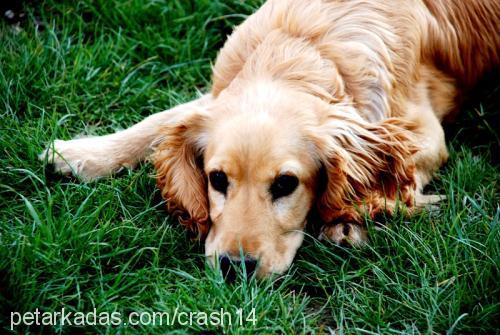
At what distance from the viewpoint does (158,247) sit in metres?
3.14

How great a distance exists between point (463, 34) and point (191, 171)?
187 centimetres

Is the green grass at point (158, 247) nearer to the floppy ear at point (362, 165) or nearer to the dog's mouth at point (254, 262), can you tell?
the dog's mouth at point (254, 262)

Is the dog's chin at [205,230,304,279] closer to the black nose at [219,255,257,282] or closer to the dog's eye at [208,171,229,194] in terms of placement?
the black nose at [219,255,257,282]

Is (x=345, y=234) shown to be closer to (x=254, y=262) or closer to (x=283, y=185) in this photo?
(x=283, y=185)

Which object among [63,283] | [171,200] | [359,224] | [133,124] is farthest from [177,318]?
[133,124]

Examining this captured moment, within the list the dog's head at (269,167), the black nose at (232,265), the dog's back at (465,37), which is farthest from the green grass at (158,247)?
the dog's back at (465,37)

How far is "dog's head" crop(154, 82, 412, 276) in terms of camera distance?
2971 mm

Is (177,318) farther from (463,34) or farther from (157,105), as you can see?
(463,34)

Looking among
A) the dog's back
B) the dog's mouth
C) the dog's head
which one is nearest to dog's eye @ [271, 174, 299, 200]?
the dog's head

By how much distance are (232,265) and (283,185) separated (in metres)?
0.44

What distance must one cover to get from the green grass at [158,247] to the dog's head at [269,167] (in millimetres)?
156

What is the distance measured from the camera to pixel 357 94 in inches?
134

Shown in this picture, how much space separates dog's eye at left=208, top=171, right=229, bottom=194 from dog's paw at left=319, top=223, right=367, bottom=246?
0.57m

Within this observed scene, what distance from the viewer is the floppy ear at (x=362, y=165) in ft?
10.5
